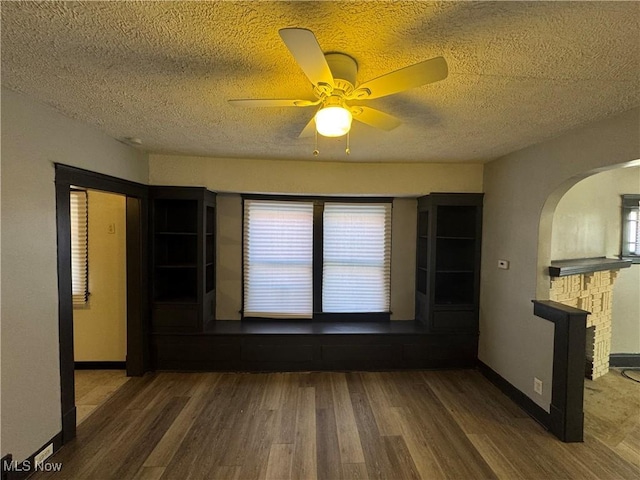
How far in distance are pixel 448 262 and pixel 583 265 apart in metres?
1.36

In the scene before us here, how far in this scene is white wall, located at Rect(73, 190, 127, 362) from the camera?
3.56 metres

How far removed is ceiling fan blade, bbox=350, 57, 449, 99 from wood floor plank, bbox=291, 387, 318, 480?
244cm

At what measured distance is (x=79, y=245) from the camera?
139 inches

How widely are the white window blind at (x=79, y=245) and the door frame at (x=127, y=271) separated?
61 cm

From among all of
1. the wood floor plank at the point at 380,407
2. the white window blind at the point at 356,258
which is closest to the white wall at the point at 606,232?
the white window blind at the point at 356,258

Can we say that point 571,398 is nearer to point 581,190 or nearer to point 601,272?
point 601,272

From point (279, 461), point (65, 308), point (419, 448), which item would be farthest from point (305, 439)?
point (65, 308)

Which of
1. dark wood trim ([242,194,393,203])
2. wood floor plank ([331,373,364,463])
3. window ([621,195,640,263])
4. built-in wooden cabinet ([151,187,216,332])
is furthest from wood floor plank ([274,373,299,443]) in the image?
window ([621,195,640,263])

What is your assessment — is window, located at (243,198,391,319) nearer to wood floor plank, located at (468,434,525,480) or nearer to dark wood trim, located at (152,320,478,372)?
dark wood trim, located at (152,320,478,372)

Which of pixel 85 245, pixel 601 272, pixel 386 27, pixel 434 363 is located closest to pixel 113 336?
pixel 85 245

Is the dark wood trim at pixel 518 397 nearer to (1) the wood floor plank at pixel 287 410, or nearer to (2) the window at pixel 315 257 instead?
(2) the window at pixel 315 257

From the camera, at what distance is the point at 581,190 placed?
12.2ft

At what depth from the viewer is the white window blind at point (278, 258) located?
4.07 m

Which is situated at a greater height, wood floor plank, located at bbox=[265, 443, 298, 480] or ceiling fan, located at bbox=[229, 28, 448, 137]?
ceiling fan, located at bbox=[229, 28, 448, 137]
